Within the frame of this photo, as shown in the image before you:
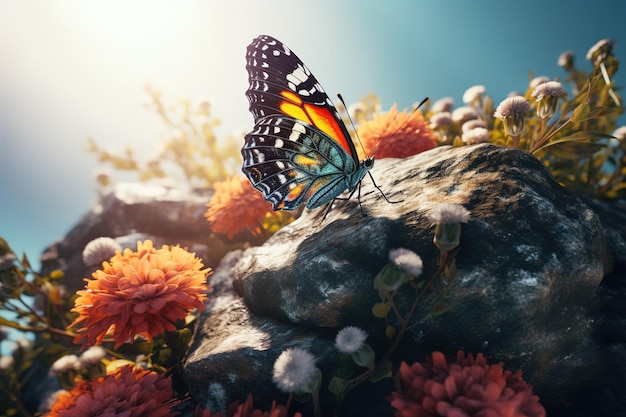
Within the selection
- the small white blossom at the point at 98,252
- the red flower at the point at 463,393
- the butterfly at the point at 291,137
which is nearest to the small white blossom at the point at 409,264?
the red flower at the point at 463,393

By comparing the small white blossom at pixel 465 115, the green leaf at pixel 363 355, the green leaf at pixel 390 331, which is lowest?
the green leaf at pixel 363 355

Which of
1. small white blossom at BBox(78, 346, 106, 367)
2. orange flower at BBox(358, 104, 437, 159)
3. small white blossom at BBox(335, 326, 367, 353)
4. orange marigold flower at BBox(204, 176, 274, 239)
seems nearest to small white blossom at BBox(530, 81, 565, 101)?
orange flower at BBox(358, 104, 437, 159)

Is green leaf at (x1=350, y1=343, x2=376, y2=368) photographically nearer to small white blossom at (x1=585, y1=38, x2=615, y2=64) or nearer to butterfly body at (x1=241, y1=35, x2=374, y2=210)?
butterfly body at (x1=241, y1=35, x2=374, y2=210)

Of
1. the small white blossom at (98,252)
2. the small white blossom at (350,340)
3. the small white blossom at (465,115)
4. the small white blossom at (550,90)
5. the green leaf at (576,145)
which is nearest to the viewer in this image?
the small white blossom at (350,340)

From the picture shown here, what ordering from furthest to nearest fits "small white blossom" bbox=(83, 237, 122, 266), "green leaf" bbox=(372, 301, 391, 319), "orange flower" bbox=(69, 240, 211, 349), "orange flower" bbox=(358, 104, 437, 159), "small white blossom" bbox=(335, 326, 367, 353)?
"orange flower" bbox=(358, 104, 437, 159), "small white blossom" bbox=(83, 237, 122, 266), "orange flower" bbox=(69, 240, 211, 349), "green leaf" bbox=(372, 301, 391, 319), "small white blossom" bbox=(335, 326, 367, 353)

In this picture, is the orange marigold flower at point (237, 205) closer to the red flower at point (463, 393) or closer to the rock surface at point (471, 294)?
the rock surface at point (471, 294)

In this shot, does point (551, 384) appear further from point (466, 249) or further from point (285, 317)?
point (285, 317)
